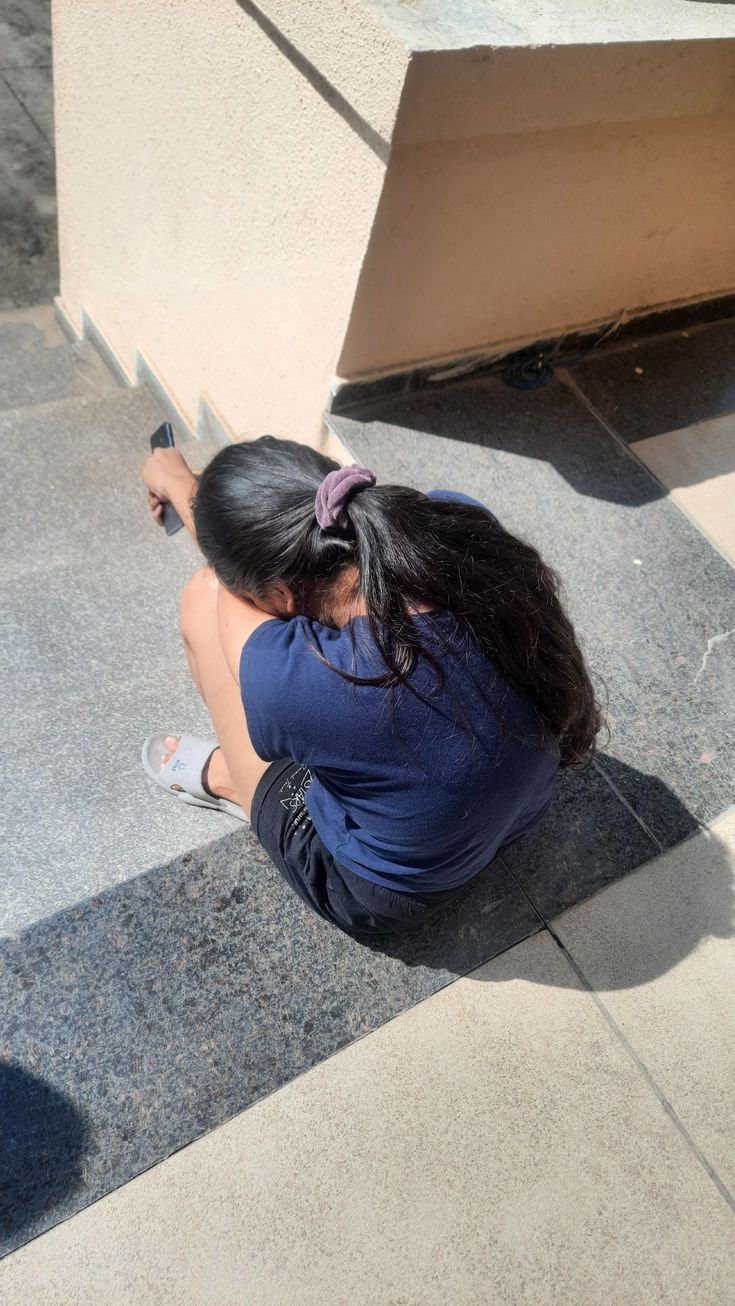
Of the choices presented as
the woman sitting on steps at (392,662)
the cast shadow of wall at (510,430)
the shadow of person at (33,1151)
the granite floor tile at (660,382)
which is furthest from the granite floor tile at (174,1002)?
the granite floor tile at (660,382)

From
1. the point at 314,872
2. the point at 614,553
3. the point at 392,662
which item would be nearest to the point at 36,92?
the point at 614,553

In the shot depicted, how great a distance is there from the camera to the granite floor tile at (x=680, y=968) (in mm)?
1831

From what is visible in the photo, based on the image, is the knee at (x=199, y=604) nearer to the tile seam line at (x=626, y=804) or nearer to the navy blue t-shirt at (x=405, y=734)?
the navy blue t-shirt at (x=405, y=734)

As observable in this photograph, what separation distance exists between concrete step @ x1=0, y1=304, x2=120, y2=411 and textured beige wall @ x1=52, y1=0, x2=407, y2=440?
0.67 meters

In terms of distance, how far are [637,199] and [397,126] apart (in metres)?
1.05

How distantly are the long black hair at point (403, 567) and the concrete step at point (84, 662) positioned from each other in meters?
0.78

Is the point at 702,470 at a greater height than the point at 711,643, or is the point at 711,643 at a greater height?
the point at 702,470

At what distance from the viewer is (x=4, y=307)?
19.3 feet

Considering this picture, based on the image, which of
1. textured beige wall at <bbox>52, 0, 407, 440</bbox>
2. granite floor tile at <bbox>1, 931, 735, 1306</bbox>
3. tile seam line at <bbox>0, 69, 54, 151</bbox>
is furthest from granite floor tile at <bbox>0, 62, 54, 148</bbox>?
granite floor tile at <bbox>1, 931, 735, 1306</bbox>

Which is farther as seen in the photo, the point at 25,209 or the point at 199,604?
the point at 25,209

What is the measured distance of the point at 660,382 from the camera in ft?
10.4

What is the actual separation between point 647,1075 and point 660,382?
226 centimetres

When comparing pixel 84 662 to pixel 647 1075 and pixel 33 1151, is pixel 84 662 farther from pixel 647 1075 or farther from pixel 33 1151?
pixel 647 1075

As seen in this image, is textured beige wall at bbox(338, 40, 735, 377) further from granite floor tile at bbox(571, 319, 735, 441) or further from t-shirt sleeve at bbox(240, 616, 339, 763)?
t-shirt sleeve at bbox(240, 616, 339, 763)
